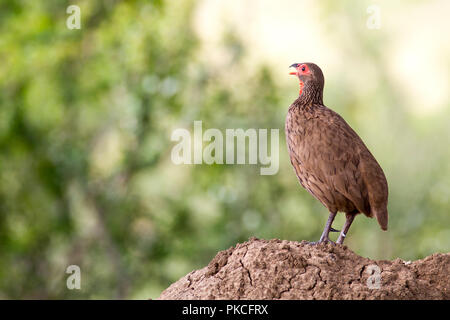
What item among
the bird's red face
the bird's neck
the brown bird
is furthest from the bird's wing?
the bird's red face

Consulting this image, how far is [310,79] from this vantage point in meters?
3.98

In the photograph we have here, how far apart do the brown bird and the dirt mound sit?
12.4 inches

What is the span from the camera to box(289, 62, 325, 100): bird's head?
397 centimetres

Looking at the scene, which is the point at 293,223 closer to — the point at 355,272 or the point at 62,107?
the point at 62,107

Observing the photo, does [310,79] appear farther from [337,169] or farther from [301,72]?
[337,169]

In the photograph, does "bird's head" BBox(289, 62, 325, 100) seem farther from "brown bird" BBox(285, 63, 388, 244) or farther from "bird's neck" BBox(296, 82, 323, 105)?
"brown bird" BBox(285, 63, 388, 244)

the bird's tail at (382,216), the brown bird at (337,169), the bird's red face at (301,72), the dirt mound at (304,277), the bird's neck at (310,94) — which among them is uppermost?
the bird's red face at (301,72)

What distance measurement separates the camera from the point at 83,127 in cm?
978

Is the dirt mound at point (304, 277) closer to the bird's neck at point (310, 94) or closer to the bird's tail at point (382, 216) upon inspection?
the bird's tail at point (382, 216)

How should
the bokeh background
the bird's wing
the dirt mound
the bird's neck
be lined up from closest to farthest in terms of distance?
the dirt mound → the bird's wing → the bird's neck → the bokeh background

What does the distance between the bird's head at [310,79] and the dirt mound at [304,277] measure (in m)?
1.05

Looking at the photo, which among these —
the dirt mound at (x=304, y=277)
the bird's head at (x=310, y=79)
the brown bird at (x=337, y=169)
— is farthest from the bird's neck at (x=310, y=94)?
the dirt mound at (x=304, y=277)

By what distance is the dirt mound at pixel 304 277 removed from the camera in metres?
3.06

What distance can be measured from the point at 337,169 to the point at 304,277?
742 mm
